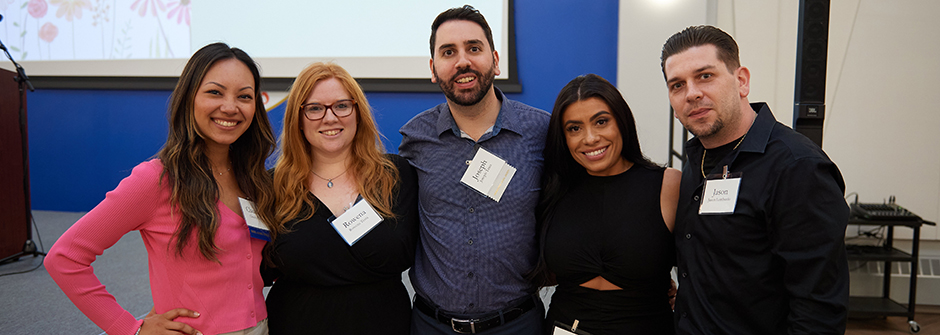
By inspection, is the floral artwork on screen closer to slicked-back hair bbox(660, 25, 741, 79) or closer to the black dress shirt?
slicked-back hair bbox(660, 25, 741, 79)

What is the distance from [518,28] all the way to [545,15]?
0.97ft

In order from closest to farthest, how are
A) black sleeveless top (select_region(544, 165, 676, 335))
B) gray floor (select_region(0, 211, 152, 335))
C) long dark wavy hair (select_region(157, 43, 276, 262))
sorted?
long dark wavy hair (select_region(157, 43, 276, 262)), black sleeveless top (select_region(544, 165, 676, 335)), gray floor (select_region(0, 211, 152, 335))

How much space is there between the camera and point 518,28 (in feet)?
15.3

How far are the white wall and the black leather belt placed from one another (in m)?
3.32

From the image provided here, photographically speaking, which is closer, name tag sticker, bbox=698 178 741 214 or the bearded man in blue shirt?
name tag sticker, bbox=698 178 741 214

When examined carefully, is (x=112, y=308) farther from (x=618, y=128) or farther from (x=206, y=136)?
(x=618, y=128)

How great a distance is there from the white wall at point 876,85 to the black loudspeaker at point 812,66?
206 cm

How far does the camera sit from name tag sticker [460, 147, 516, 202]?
1.63 m

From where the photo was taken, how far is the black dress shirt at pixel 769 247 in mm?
1080

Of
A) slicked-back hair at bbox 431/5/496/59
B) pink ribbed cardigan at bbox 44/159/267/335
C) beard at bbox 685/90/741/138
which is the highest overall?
slicked-back hair at bbox 431/5/496/59

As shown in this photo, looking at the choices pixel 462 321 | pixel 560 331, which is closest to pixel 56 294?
pixel 462 321

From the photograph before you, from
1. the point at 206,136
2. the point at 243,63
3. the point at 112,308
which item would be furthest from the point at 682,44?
the point at 112,308

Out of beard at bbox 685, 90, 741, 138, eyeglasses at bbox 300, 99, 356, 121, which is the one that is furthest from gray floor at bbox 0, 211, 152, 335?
beard at bbox 685, 90, 741, 138

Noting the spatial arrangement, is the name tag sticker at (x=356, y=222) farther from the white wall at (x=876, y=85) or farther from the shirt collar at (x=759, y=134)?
the white wall at (x=876, y=85)
